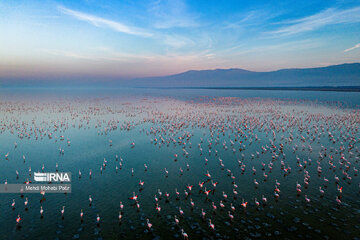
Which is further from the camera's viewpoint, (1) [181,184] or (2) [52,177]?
(2) [52,177]

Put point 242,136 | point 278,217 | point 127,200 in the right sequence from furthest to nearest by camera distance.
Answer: point 242,136, point 127,200, point 278,217

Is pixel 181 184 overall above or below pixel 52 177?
below

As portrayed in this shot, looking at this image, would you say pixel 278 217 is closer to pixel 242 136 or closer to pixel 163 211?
pixel 163 211

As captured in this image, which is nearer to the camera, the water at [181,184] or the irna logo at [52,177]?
the water at [181,184]

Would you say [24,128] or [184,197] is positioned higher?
[24,128]

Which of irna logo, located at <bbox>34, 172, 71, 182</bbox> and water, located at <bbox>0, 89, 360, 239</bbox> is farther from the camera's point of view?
irna logo, located at <bbox>34, 172, 71, 182</bbox>

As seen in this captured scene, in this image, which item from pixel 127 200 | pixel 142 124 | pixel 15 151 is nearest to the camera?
→ pixel 127 200

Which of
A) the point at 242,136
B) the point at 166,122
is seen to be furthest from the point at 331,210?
the point at 166,122

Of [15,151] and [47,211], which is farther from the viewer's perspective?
[15,151]
